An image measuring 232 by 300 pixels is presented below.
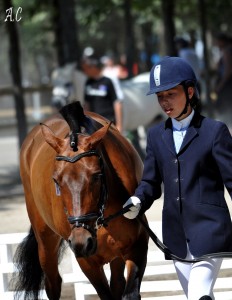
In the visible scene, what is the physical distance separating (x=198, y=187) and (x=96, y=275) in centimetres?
118

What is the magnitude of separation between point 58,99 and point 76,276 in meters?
7.49

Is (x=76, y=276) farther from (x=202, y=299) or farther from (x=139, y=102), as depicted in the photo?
(x=139, y=102)

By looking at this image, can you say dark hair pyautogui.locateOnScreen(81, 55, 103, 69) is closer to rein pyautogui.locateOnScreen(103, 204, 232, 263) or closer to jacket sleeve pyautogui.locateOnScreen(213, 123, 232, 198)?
rein pyautogui.locateOnScreen(103, 204, 232, 263)

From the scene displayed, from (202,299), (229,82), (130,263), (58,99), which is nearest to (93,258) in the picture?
(130,263)

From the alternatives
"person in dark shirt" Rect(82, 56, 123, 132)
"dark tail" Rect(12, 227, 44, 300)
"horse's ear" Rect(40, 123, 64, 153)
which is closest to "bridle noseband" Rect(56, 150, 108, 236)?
"horse's ear" Rect(40, 123, 64, 153)

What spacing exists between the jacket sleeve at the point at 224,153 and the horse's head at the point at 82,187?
68cm

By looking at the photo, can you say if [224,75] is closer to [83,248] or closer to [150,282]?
[150,282]

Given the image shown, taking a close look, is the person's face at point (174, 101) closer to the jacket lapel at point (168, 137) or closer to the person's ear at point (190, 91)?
the person's ear at point (190, 91)

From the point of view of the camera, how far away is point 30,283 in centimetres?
690

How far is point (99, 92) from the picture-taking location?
1135 cm

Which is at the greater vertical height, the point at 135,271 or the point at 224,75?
the point at 135,271

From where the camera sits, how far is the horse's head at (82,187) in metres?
4.59


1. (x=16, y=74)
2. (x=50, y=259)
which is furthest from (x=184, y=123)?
(x=16, y=74)

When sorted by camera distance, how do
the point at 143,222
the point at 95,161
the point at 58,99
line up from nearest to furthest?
the point at 95,161 < the point at 143,222 < the point at 58,99
